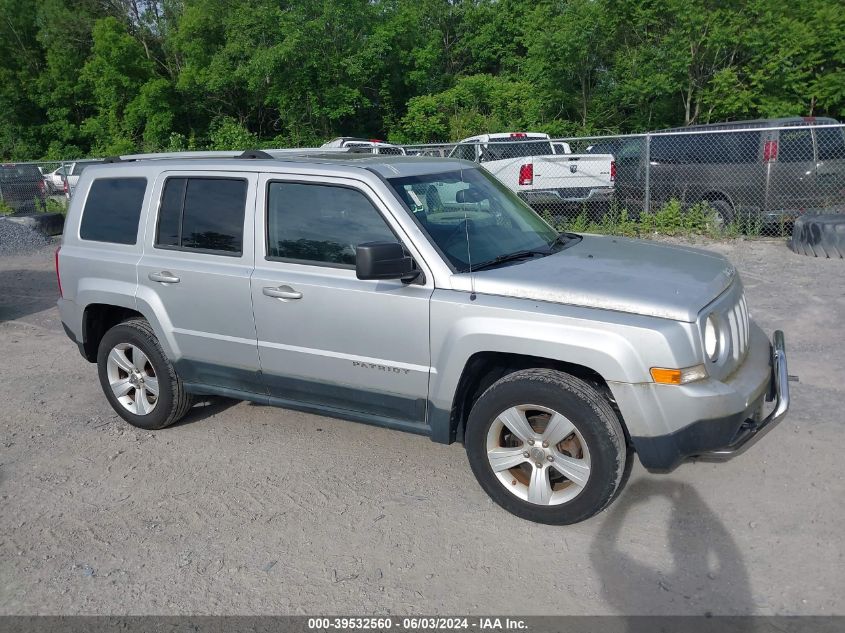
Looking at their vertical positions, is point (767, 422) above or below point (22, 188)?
below

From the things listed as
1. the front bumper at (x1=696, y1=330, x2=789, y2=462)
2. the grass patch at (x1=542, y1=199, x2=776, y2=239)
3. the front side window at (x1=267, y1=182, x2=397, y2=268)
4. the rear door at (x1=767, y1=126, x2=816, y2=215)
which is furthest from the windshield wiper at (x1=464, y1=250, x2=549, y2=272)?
the rear door at (x1=767, y1=126, x2=816, y2=215)

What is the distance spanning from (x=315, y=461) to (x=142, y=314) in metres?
1.68

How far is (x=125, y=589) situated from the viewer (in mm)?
3531

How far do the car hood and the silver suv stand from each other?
0.05 feet

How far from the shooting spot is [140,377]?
5359 millimetres

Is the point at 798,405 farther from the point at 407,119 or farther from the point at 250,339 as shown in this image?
the point at 407,119

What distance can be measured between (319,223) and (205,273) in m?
0.89

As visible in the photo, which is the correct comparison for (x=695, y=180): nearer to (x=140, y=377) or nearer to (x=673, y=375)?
(x=673, y=375)

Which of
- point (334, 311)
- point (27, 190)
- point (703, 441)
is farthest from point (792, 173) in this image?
point (27, 190)

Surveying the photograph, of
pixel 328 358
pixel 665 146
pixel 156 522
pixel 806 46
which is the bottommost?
Answer: pixel 156 522

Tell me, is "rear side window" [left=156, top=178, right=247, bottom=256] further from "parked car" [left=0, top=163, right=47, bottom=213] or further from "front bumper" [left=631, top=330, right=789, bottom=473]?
"parked car" [left=0, top=163, right=47, bottom=213]

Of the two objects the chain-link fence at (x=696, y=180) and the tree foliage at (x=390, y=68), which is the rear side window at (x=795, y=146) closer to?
the chain-link fence at (x=696, y=180)

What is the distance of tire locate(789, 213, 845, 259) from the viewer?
9.60 meters

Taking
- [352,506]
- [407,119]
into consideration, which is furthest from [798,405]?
[407,119]
